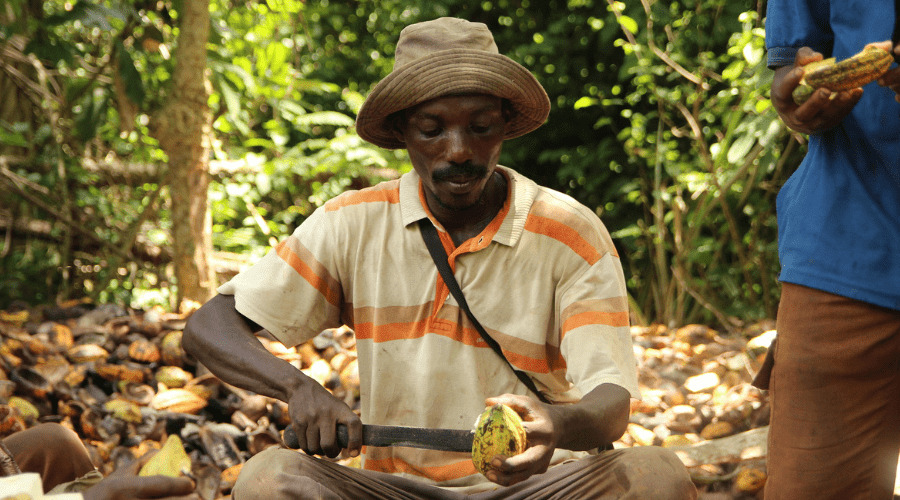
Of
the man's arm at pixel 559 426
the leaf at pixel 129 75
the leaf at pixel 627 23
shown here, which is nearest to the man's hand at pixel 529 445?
the man's arm at pixel 559 426

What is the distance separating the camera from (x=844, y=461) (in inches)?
64.1

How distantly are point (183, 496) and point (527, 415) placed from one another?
2.97 feet

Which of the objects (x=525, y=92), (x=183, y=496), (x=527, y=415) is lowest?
(x=183, y=496)

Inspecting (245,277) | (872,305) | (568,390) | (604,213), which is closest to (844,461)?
(872,305)

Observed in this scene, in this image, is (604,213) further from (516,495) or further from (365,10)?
(516,495)

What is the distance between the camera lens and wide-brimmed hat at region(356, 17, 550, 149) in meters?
1.80

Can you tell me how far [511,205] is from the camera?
1.90 meters

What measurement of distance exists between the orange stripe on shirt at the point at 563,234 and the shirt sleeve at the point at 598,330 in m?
0.02

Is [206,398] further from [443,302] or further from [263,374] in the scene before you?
[443,302]

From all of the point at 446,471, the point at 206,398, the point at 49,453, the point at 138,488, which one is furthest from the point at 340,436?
the point at 206,398

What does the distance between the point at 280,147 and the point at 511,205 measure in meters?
3.73

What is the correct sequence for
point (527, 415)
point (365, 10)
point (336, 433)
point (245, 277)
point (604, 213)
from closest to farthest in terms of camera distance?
point (527, 415)
point (336, 433)
point (245, 277)
point (604, 213)
point (365, 10)

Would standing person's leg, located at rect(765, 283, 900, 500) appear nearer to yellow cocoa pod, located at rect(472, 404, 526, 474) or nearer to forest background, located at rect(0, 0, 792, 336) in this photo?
yellow cocoa pod, located at rect(472, 404, 526, 474)

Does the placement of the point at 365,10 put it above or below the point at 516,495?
above
